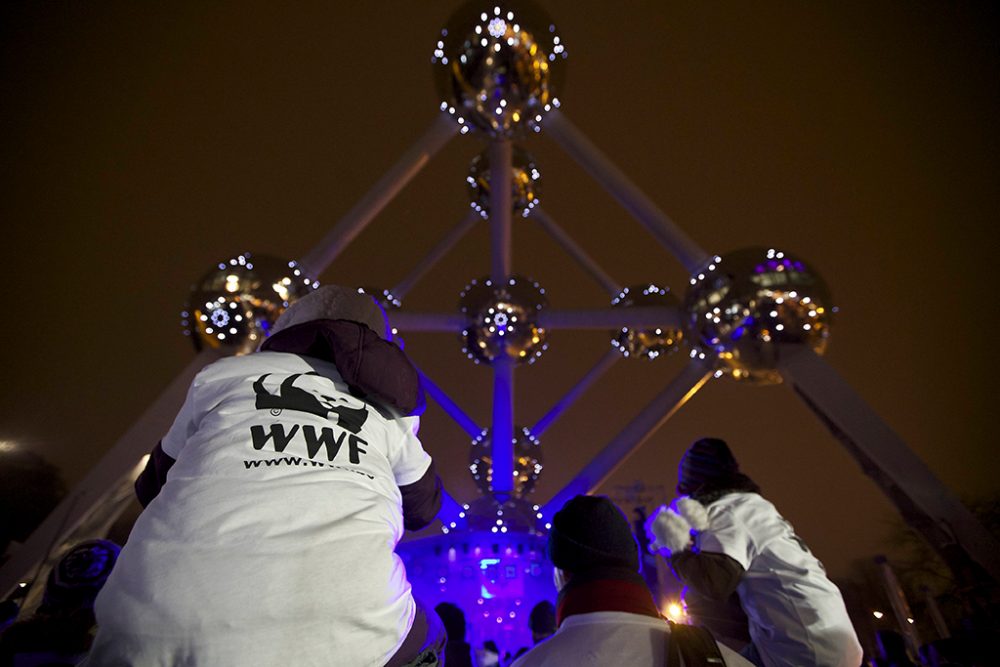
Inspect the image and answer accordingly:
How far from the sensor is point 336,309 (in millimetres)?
1751

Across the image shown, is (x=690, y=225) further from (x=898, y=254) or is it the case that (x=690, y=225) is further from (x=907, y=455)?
(x=907, y=455)

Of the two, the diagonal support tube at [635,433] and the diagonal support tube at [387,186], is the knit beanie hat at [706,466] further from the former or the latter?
the diagonal support tube at [387,186]

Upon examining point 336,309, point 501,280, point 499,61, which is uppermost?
point 499,61

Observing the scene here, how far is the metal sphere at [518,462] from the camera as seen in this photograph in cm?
A: 652

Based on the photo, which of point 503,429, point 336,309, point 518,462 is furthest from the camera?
point 518,462

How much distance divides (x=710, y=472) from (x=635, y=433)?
2.52 metres

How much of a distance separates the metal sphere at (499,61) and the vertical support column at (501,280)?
0.94 m

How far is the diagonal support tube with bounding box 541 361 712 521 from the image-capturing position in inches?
198

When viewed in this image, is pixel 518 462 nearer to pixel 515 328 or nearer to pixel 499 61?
pixel 515 328

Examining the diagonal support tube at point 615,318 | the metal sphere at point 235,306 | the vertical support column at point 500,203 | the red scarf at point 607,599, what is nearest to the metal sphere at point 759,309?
the diagonal support tube at point 615,318

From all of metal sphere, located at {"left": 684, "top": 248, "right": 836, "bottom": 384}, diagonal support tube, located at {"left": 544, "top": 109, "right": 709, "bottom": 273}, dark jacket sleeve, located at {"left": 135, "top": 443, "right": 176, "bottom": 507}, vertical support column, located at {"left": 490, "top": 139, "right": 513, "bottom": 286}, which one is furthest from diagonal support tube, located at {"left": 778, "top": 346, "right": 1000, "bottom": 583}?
dark jacket sleeve, located at {"left": 135, "top": 443, "right": 176, "bottom": 507}

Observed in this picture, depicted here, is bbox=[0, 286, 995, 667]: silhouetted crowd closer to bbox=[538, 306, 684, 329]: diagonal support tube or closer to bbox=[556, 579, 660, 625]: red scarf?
bbox=[556, 579, 660, 625]: red scarf

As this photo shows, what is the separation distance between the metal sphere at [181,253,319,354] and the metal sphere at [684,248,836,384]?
296 cm

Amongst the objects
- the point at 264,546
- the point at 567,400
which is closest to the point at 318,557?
the point at 264,546
